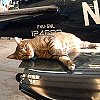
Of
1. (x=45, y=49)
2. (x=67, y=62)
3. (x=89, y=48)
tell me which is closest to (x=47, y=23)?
(x=89, y=48)

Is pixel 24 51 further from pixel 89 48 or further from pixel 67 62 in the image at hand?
pixel 89 48

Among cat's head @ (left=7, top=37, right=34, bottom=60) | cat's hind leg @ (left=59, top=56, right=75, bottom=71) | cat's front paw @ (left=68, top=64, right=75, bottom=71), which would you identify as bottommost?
cat's front paw @ (left=68, top=64, right=75, bottom=71)

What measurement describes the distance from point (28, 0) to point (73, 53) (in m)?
1.14

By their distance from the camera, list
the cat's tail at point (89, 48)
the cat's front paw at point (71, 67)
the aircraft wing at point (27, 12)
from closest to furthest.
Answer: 1. the cat's front paw at point (71, 67)
2. the cat's tail at point (89, 48)
3. the aircraft wing at point (27, 12)

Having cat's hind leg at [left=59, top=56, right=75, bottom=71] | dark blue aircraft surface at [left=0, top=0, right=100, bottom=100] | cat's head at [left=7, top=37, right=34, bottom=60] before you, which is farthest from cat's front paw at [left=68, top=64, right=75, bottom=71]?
cat's head at [left=7, top=37, right=34, bottom=60]

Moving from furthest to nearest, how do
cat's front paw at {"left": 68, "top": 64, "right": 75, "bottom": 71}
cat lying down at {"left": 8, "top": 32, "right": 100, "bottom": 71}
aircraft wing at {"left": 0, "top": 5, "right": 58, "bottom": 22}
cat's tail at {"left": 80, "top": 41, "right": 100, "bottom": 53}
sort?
1. aircraft wing at {"left": 0, "top": 5, "right": 58, "bottom": 22}
2. cat's tail at {"left": 80, "top": 41, "right": 100, "bottom": 53}
3. cat lying down at {"left": 8, "top": 32, "right": 100, "bottom": 71}
4. cat's front paw at {"left": 68, "top": 64, "right": 75, "bottom": 71}

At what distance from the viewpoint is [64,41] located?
6.91ft

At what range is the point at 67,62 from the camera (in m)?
1.88

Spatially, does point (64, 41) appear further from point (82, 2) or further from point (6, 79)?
point (6, 79)

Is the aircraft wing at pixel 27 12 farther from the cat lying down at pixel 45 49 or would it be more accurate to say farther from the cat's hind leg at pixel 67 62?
the cat's hind leg at pixel 67 62

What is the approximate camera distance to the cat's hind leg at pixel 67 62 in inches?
71.9

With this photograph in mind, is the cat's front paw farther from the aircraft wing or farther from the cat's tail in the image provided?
the aircraft wing

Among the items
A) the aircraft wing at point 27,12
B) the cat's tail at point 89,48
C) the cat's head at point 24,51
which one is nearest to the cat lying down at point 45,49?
the cat's head at point 24,51

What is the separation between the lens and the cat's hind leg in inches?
71.9
